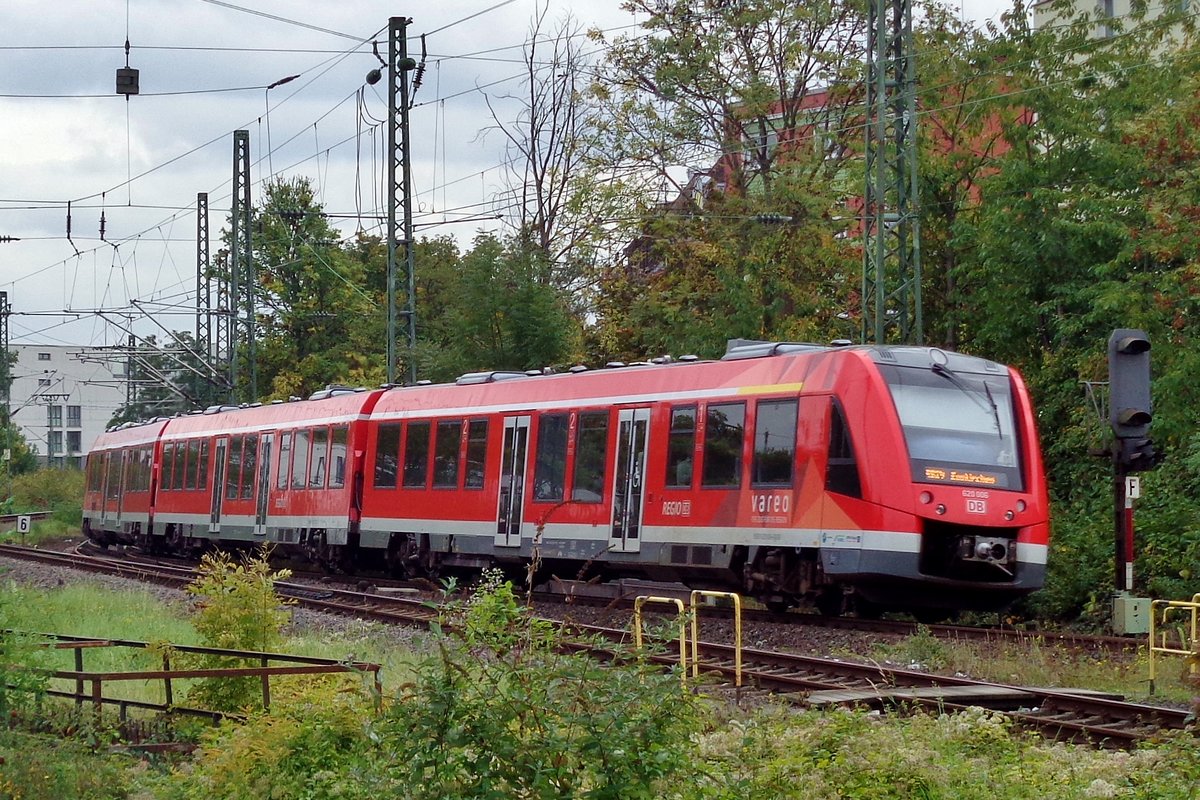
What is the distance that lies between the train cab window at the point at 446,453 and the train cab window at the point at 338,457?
10.9ft

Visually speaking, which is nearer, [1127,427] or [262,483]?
[1127,427]

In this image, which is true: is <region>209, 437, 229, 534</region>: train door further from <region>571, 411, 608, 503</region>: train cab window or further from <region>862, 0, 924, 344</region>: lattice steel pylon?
<region>862, 0, 924, 344</region>: lattice steel pylon

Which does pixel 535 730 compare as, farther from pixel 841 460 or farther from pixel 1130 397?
pixel 1130 397

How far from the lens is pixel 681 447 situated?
20.5 m

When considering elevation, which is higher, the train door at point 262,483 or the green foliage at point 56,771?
the train door at point 262,483

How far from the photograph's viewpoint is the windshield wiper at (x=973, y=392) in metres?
18.6

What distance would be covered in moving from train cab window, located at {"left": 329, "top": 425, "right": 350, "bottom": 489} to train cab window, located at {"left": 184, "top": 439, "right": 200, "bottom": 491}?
27.1 feet

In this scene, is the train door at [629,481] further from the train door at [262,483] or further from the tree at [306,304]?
the tree at [306,304]

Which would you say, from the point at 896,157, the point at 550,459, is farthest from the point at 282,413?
the point at 896,157

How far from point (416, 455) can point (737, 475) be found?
27.9 feet

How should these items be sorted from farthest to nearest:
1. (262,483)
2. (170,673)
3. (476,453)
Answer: (262,483), (476,453), (170,673)

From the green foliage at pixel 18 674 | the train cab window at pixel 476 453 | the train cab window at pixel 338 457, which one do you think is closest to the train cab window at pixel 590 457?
the train cab window at pixel 476 453

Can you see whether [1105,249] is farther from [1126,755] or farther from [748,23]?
[1126,755]

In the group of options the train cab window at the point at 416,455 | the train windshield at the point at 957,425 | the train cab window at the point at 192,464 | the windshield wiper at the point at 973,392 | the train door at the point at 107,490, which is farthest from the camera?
the train door at the point at 107,490
